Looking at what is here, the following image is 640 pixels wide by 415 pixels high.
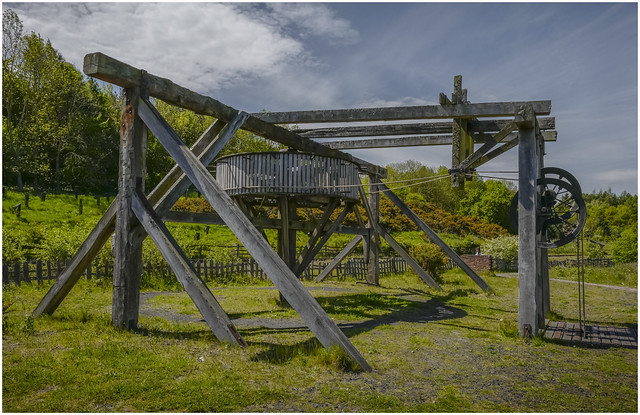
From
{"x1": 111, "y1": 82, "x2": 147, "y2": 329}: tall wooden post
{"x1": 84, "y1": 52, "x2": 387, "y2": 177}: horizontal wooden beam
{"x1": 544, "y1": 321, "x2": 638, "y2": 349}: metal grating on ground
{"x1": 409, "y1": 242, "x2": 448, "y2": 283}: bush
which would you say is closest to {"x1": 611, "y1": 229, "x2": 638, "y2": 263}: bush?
{"x1": 409, "y1": 242, "x2": 448, "y2": 283}: bush

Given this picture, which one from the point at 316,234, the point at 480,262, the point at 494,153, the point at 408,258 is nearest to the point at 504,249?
the point at 480,262

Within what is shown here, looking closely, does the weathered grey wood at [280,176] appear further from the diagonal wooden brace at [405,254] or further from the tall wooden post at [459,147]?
the diagonal wooden brace at [405,254]

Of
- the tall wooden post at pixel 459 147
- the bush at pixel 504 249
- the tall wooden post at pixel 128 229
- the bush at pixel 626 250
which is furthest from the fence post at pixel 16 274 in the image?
the bush at pixel 626 250

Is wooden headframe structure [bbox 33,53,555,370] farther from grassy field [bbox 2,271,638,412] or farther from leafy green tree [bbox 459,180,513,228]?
leafy green tree [bbox 459,180,513,228]

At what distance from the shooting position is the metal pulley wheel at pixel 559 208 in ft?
30.3

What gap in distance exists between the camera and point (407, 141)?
13789mm

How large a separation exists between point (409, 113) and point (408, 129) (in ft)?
6.63

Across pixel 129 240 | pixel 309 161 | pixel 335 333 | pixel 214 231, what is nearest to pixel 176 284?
pixel 309 161

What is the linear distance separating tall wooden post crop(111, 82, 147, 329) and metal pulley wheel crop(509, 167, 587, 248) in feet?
23.3

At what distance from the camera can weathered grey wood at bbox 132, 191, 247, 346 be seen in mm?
7012

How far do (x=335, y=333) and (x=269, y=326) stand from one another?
3.52 metres

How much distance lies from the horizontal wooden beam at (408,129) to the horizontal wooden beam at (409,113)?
132 centimetres

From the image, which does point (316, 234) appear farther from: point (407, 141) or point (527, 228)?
point (527, 228)

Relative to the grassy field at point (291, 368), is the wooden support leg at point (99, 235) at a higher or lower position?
higher
